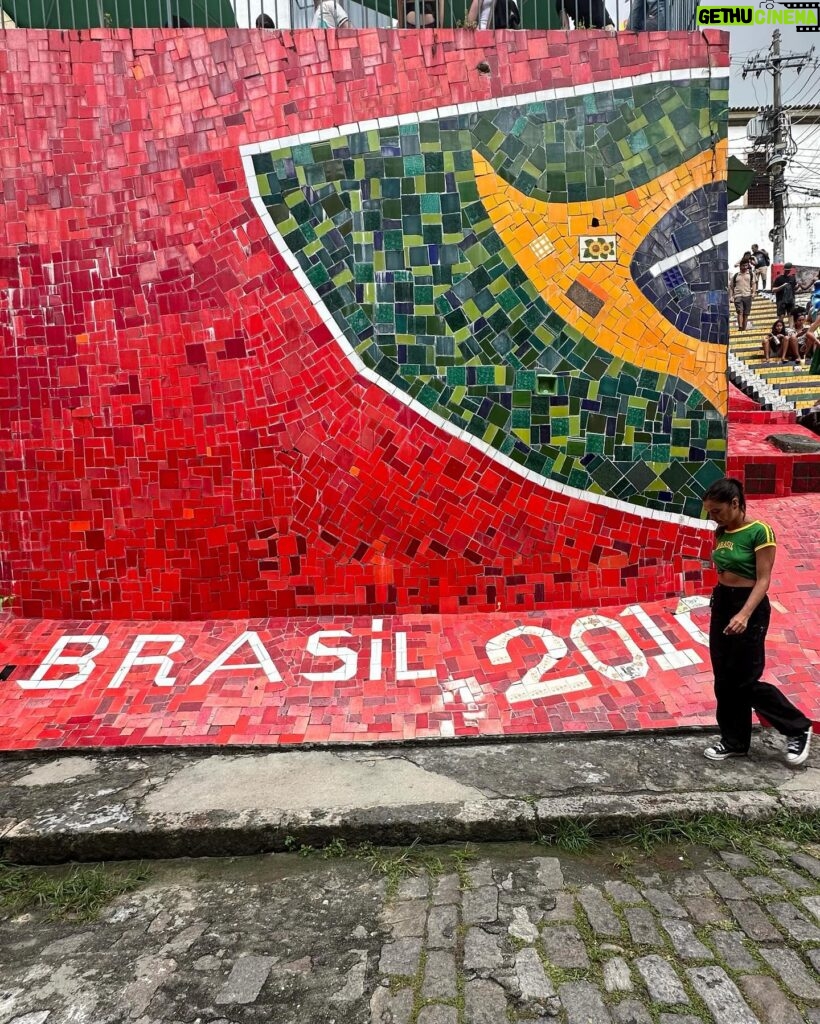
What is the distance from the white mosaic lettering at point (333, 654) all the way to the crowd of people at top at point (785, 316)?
5.44 metres

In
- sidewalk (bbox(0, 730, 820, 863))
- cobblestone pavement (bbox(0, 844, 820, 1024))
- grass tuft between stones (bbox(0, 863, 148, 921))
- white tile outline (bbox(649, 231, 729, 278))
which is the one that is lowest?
grass tuft between stones (bbox(0, 863, 148, 921))

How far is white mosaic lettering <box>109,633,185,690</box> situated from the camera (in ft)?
13.5

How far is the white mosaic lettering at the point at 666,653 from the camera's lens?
4.13m

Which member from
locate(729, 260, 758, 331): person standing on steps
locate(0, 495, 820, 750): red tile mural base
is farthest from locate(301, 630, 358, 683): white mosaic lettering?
locate(729, 260, 758, 331): person standing on steps

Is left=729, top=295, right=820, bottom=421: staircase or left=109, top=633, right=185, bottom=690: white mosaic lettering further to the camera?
left=729, top=295, right=820, bottom=421: staircase

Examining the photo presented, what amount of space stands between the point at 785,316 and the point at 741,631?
10680 millimetres

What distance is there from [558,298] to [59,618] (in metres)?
4.00

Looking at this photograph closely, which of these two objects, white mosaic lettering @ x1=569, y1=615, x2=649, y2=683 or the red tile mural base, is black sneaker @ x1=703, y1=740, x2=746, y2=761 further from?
white mosaic lettering @ x1=569, y1=615, x2=649, y2=683

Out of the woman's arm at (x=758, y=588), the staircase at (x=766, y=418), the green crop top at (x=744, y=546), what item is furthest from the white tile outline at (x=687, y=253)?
the woman's arm at (x=758, y=588)

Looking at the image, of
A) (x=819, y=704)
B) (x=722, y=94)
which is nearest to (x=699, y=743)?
(x=819, y=704)

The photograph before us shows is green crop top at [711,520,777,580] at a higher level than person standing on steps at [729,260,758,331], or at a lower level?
lower

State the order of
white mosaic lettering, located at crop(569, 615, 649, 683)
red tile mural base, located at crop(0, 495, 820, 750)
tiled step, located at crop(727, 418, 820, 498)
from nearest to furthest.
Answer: red tile mural base, located at crop(0, 495, 820, 750)
white mosaic lettering, located at crop(569, 615, 649, 683)
tiled step, located at crop(727, 418, 820, 498)

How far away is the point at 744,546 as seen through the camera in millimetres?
3209

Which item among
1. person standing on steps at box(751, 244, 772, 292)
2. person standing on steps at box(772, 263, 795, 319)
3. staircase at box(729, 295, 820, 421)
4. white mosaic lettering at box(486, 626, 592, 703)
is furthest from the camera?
person standing on steps at box(751, 244, 772, 292)
